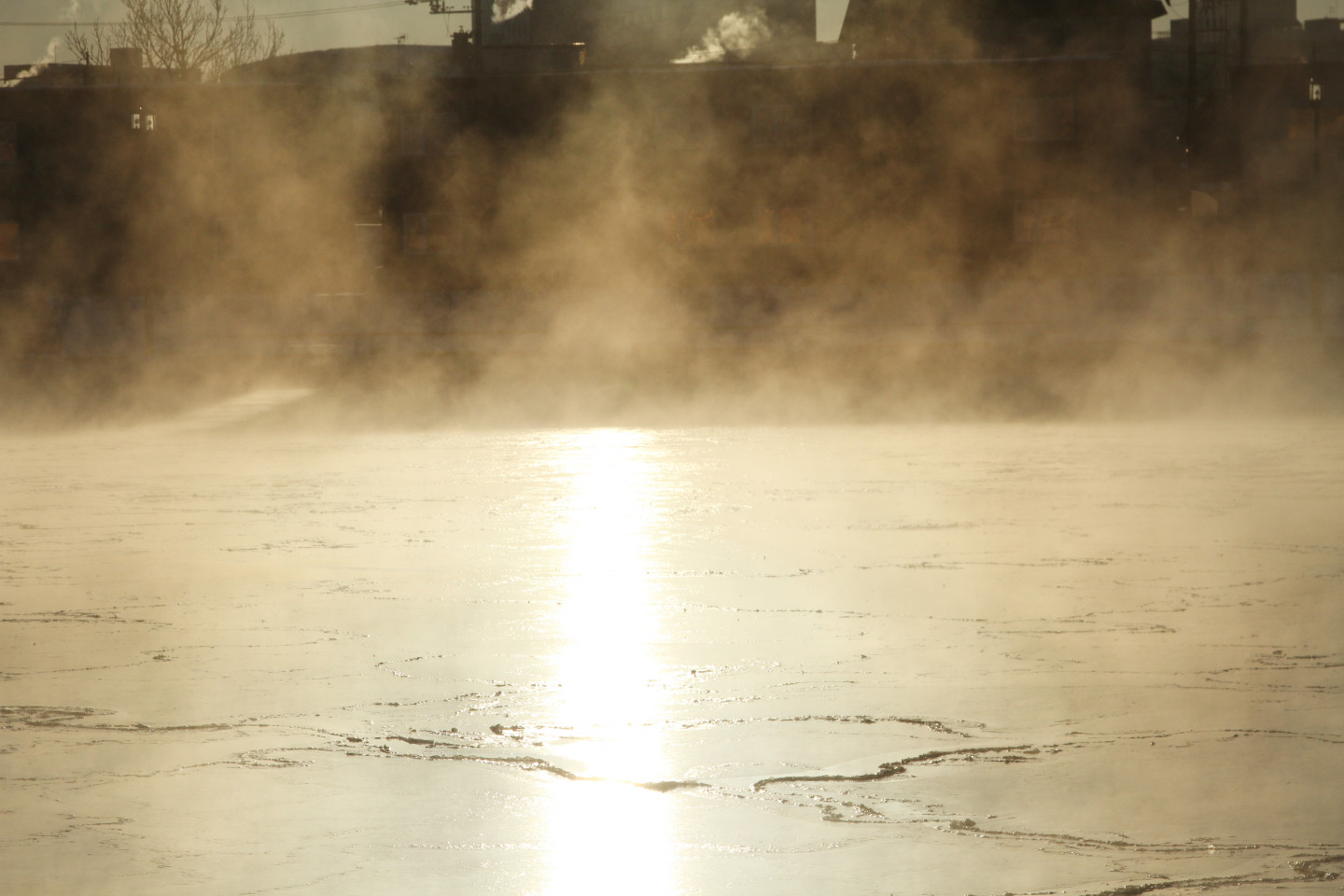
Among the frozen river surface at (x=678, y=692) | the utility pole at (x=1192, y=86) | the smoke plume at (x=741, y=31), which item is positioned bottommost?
the frozen river surface at (x=678, y=692)

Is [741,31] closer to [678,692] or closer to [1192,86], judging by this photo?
[1192,86]

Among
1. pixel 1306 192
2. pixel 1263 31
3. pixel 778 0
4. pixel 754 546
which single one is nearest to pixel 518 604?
pixel 754 546

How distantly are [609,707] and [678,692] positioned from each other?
219 mm

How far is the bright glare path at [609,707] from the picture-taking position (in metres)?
2.67

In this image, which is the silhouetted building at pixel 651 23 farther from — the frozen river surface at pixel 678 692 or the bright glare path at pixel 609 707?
the bright glare path at pixel 609 707

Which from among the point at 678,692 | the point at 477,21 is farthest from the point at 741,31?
the point at 678,692

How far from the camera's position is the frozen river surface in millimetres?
2711

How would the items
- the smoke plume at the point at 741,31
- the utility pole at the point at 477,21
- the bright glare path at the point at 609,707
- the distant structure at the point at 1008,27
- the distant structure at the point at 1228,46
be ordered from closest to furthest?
the bright glare path at the point at 609,707, the distant structure at the point at 1008,27, the utility pole at the point at 477,21, the distant structure at the point at 1228,46, the smoke plume at the point at 741,31

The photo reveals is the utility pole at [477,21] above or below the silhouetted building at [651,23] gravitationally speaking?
below

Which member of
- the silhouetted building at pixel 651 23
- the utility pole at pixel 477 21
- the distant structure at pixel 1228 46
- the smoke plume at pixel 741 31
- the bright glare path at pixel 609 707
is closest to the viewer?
the bright glare path at pixel 609 707

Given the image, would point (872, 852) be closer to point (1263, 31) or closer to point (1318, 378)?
point (1318, 378)

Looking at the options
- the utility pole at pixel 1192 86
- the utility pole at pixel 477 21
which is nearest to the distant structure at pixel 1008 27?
the utility pole at pixel 1192 86

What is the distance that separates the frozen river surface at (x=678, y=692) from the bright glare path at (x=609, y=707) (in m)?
0.01

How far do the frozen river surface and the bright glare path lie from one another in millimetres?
12
